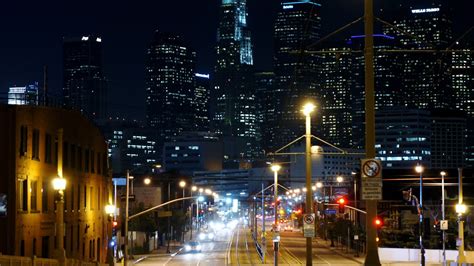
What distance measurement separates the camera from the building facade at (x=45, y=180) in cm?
5062

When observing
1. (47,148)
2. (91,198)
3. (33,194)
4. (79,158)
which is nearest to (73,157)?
(79,158)

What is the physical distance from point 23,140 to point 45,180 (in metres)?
5.49

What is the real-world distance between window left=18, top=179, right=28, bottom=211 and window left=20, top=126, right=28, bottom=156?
183cm

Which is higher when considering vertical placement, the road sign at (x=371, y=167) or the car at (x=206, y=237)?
the road sign at (x=371, y=167)

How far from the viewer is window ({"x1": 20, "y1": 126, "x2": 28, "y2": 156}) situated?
171ft

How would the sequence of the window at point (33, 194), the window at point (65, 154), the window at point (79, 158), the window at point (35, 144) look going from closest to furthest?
the window at point (33, 194) → the window at point (35, 144) → the window at point (65, 154) → the window at point (79, 158)

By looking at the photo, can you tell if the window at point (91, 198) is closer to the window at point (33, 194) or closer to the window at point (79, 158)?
the window at point (79, 158)

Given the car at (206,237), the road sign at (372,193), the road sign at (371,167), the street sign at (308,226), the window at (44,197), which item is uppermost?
the road sign at (371,167)

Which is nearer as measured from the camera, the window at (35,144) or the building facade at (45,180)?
the building facade at (45,180)

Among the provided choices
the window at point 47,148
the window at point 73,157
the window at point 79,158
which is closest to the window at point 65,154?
the window at point 73,157

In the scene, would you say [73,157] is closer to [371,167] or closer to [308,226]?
[308,226]

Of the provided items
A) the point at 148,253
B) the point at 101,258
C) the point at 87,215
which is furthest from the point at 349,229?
the point at 87,215

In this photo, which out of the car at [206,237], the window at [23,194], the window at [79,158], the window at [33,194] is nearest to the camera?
the window at [23,194]

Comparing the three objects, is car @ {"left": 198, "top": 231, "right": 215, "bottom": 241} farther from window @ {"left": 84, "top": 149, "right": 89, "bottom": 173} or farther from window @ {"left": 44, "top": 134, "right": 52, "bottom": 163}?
window @ {"left": 44, "top": 134, "right": 52, "bottom": 163}
